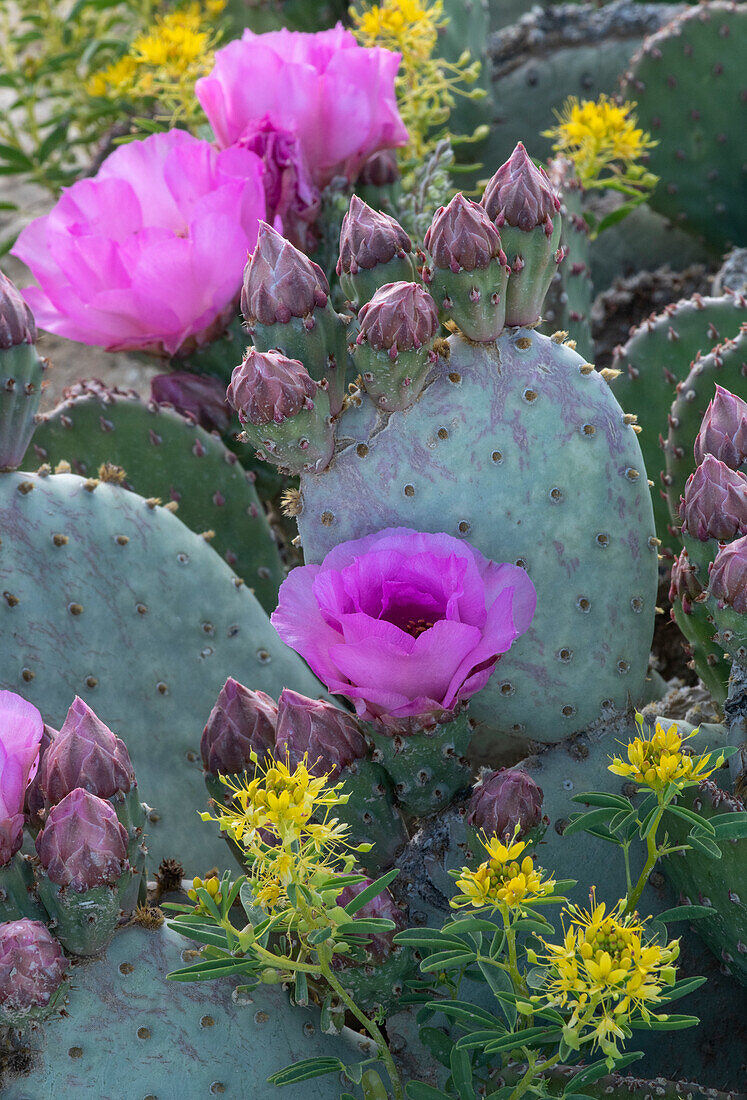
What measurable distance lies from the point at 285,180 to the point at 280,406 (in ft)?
1.72

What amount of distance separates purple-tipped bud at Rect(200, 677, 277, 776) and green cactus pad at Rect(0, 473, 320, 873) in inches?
6.9

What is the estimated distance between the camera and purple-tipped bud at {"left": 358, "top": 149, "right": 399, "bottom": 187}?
130 centimetres

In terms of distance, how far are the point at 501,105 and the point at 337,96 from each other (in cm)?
97

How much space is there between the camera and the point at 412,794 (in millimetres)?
845

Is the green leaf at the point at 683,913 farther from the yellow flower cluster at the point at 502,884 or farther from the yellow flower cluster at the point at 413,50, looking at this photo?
the yellow flower cluster at the point at 413,50

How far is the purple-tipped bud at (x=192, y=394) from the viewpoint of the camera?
4.15ft

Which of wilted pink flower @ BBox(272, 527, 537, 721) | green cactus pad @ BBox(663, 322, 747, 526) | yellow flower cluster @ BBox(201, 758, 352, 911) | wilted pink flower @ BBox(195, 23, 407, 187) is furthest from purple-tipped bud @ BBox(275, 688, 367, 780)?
wilted pink flower @ BBox(195, 23, 407, 187)

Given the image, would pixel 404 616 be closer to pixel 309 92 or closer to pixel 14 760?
pixel 14 760

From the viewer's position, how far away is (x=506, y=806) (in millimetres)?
768

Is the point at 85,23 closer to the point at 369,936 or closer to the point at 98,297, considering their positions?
the point at 98,297

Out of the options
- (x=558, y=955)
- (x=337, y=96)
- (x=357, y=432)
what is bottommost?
(x=558, y=955)

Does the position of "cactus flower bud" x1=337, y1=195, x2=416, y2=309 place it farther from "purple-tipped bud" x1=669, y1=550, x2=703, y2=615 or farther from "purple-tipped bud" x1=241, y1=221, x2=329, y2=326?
"purple-tipped bud" x1=669, y1=550, x2=703, y2=615

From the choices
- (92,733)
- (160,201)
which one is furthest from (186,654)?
(160,201)

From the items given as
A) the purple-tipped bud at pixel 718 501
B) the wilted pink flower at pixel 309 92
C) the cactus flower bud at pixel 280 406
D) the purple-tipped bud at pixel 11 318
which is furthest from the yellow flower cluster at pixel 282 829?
the wilted pink flower at pixel 309 92
